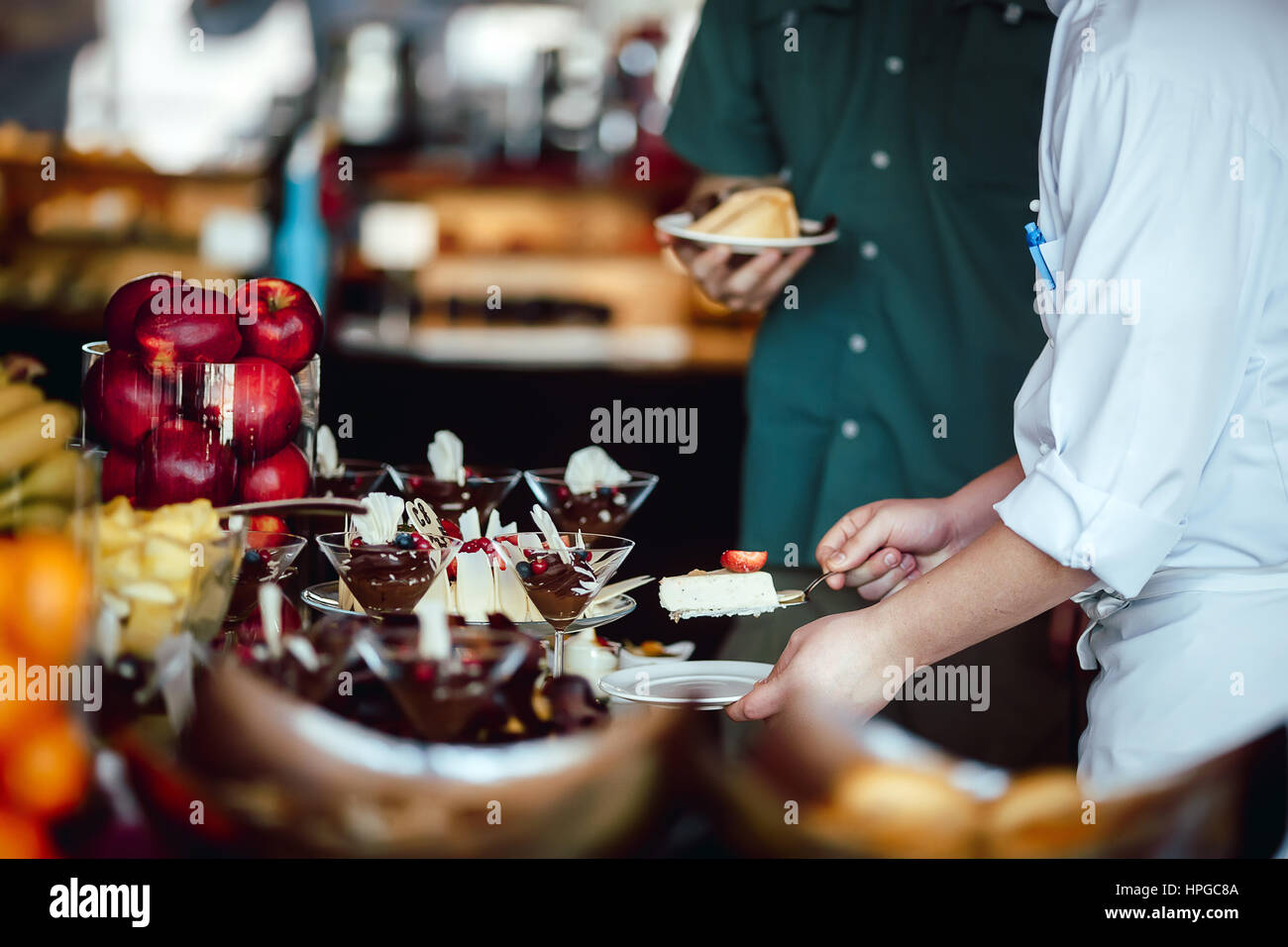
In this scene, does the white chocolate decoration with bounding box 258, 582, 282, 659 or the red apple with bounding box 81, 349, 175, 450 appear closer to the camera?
the white chocolate decoration with bounding box 258, 582, 282, 659

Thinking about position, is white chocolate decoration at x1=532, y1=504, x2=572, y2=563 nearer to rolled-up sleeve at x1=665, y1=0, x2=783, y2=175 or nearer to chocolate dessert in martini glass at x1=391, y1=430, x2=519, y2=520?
chocolate dessert in martini glass at x1=391, y1=430, x2=519, y2=520

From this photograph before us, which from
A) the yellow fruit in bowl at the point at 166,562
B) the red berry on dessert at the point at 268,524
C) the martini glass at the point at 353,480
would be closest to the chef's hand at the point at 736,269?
the martini glass at the point at 353,480

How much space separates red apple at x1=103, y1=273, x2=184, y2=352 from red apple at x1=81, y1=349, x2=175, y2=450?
6cm

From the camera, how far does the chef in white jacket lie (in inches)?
39.4

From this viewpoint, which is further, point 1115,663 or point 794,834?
point 1115,663

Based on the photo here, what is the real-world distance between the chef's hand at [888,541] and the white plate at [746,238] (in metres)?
0.53

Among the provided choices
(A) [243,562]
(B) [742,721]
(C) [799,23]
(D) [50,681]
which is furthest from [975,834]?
(C) [799,23]

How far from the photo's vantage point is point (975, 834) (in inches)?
31.7

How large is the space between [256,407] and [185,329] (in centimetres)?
11

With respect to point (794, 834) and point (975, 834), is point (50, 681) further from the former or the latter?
point (975, 834)

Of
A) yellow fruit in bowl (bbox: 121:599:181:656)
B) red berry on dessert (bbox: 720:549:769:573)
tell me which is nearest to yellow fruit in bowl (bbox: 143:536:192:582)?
yellow fruit in bowl (bbox: 121:599:181:656)

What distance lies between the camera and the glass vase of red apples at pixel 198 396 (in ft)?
4.01

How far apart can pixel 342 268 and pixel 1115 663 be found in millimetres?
3807
